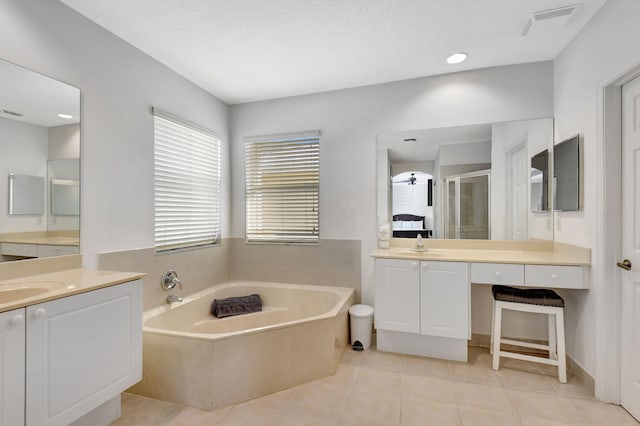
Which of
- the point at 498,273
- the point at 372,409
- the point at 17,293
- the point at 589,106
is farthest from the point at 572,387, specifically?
the point at 17,293

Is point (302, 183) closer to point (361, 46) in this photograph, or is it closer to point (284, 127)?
point (284, 127)

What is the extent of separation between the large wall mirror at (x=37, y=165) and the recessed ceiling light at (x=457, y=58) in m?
2.72

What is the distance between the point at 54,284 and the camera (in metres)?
1.55

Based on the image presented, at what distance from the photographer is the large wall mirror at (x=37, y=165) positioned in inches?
62.8

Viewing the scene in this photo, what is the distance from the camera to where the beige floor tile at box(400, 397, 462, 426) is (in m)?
1.71

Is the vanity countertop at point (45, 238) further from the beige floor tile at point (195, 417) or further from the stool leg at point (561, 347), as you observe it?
the stool leg at point (561, 347)

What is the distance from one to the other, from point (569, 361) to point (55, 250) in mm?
3636

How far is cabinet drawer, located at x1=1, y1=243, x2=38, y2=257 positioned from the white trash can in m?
2.26

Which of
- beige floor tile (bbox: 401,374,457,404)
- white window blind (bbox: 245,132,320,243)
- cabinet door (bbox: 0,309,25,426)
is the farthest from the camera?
white window blind (bbox: 245,132,320,243)

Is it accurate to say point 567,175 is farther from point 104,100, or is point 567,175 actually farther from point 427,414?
point 104,100

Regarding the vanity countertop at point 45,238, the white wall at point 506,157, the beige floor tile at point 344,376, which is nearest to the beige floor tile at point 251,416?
the beige floor tile at point 344,376

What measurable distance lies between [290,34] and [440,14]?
1006 mm

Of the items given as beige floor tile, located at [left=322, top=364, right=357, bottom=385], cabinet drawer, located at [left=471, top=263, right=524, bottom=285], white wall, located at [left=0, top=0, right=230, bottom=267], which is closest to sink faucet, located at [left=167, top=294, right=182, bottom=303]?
white wall, located at [left=0, top=0, right=230, bottom=267]

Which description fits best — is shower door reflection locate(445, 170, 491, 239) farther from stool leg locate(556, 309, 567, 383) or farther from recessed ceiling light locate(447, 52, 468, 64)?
recessed ceiling light locate(447, 52, 468, 64)
